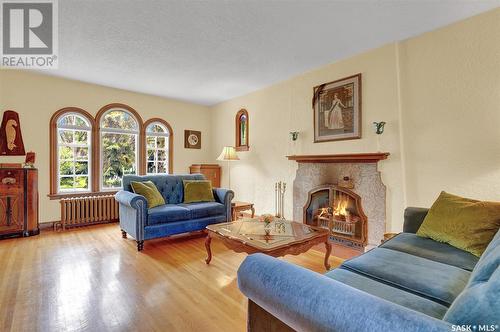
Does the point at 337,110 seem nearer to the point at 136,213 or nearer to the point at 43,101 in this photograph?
the point at 136,213

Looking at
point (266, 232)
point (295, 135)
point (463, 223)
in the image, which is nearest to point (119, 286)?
point (266, 232)

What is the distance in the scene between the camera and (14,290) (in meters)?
2.19

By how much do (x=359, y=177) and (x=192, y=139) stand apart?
4.11 m

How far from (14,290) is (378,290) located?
2965 mm

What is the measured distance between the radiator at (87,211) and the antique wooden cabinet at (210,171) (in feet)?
5.97

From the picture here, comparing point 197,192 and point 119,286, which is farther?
point 197,192

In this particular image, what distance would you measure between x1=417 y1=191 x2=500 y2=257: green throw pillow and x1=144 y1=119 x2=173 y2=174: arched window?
Result: 199 inches

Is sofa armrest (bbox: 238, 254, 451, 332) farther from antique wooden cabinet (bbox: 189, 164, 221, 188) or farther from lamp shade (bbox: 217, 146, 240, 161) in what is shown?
antique wooden cabinet (bbox: 189, 164, 221, 188)

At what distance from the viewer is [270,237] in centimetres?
237

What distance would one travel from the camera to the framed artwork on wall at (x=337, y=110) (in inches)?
137

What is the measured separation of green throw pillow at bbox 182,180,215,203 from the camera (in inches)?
159

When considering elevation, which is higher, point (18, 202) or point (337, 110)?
point (337, 110)

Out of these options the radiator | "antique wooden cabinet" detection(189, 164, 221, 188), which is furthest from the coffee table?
"antique wooden cabinet" detection(189, 164, 221, 188)

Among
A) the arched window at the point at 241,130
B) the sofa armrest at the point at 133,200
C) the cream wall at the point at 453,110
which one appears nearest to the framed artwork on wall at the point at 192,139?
the arched window at the point at 241,130
